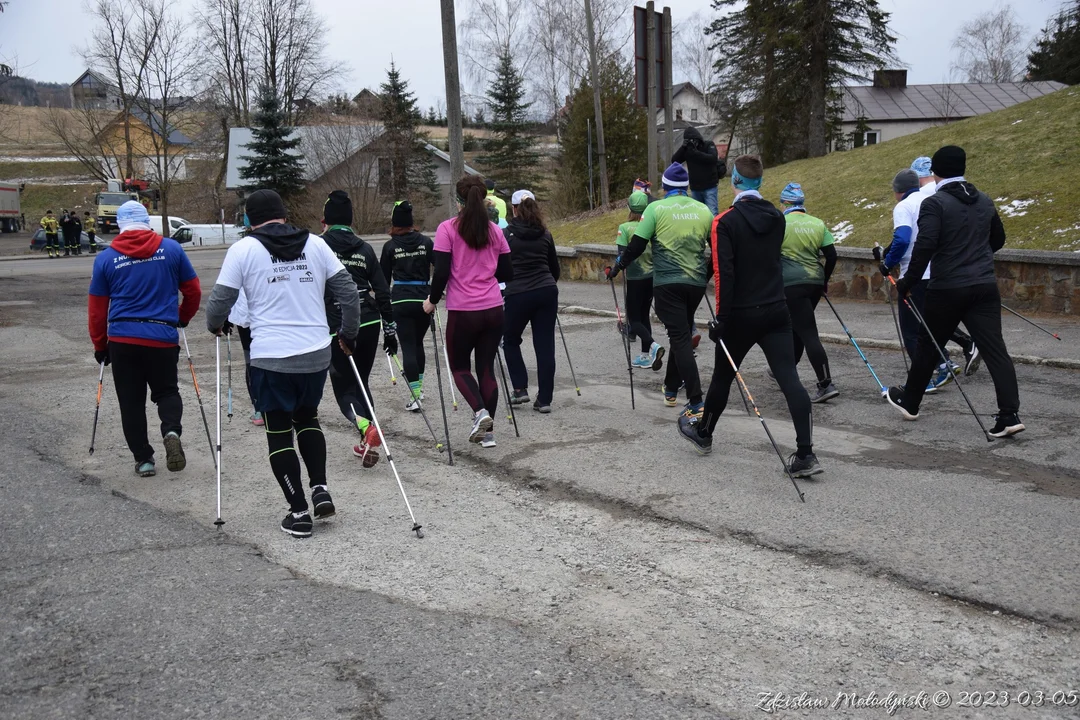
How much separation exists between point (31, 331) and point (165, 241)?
31.2 ft

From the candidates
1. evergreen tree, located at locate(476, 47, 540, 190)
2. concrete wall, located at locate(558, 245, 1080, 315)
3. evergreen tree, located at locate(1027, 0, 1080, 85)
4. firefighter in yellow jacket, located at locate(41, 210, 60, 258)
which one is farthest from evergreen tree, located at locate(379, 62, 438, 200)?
concrete wall, located at locate(558, 245, 1080, 315)

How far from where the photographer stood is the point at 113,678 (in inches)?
145

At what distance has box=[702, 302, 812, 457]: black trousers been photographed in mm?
6070

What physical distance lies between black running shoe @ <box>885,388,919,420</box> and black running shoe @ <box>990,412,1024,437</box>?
0.74m

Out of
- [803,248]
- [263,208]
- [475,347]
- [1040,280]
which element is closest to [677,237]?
[803,248]

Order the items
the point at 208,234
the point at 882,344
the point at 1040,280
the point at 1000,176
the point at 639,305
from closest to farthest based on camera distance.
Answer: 1. the point at 639,305
2. the point at 882,344
3. the point at 1040,280
4. the point at 1000,176
5. the point at 208,234

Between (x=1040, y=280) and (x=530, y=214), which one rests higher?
(x=530, y=214)

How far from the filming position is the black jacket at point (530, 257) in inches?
322

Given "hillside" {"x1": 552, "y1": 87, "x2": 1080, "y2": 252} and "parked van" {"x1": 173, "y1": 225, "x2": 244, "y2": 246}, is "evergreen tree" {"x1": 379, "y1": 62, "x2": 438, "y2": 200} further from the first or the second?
"hillside" {"x1": 552, "y1": 87, "x2": 1080, "y2": 252}

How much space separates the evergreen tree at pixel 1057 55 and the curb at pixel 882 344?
96.8 feet

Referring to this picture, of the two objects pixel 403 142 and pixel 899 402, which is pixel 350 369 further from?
pixel 403 142

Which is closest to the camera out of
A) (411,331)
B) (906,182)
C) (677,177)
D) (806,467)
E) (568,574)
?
(568,574)

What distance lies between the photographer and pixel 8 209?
187ft

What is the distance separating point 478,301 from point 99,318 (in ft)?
8.74
